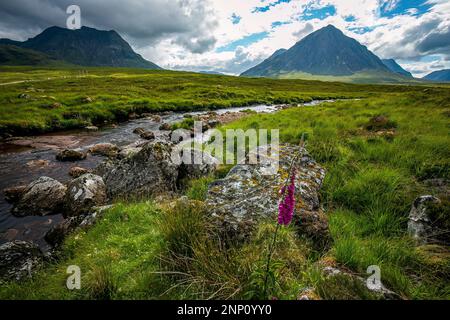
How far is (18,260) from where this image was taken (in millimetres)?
5293

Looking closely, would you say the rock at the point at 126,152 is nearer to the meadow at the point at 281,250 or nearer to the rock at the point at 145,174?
the rock at the point at 145,174

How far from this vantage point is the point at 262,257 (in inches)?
131

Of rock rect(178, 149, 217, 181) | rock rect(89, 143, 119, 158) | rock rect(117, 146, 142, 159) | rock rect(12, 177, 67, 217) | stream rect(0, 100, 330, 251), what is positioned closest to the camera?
stream rect(0, 100, 330, 251)

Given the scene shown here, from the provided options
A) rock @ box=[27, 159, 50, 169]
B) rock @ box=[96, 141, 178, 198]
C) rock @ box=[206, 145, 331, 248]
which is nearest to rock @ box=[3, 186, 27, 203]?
rock @ box=[27, 159, 50, 169]

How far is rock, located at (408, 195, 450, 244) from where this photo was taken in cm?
414

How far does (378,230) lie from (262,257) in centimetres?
297

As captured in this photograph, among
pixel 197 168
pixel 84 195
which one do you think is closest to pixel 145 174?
pixel 197 168

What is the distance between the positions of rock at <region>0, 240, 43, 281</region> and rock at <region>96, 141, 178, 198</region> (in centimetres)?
299

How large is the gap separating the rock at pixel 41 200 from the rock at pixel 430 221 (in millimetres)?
10573

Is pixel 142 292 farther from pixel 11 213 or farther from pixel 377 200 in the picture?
pixel 11 213

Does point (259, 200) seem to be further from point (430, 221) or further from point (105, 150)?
point (105, 150)

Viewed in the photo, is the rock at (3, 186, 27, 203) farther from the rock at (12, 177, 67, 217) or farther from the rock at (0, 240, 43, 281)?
the rock at (0, 240, 43, 281)

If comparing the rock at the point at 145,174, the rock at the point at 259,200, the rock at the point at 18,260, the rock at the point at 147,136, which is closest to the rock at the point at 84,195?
the rock at the point at 145,174
